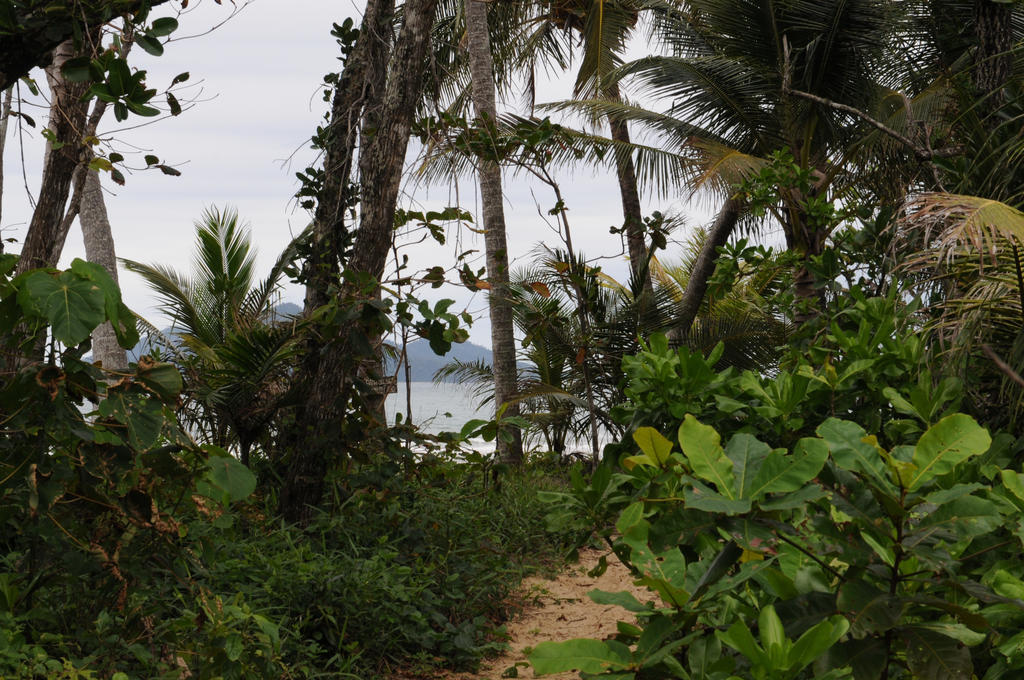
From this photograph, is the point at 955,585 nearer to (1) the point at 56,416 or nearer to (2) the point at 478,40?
(1) the point at 56,416

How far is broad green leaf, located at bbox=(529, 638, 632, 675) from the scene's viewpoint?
44.8 inches

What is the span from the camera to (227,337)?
5.08 m

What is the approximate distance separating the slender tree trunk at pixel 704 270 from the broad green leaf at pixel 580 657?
6715 millimetres

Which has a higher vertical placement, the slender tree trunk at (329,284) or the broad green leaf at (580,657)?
the slender tree trunk at (329,284)

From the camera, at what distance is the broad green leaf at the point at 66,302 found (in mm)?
1931

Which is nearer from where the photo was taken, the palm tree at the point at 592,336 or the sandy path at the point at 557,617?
the sandy path at the point at 557,617

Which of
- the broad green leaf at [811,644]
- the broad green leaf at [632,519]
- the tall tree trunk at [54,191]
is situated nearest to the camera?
the broad green leaf at [811,644]

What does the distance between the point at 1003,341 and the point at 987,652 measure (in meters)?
2.06

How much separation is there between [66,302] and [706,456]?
62.5 inches

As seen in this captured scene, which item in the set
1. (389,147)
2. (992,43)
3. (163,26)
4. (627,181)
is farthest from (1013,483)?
(627,181)

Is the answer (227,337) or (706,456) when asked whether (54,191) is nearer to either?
(227,337)

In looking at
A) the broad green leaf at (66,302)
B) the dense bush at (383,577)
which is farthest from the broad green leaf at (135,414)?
the dense bush at (383,577)

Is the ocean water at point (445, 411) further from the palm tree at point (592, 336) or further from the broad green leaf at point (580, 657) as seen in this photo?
the broad green leaf at point (580, 657)

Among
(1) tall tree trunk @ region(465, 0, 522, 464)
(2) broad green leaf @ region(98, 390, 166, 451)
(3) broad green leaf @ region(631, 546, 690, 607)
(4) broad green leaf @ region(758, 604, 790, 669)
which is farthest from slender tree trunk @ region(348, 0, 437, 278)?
(4) broad green leaf @ region(758, 604, 790, 669)
